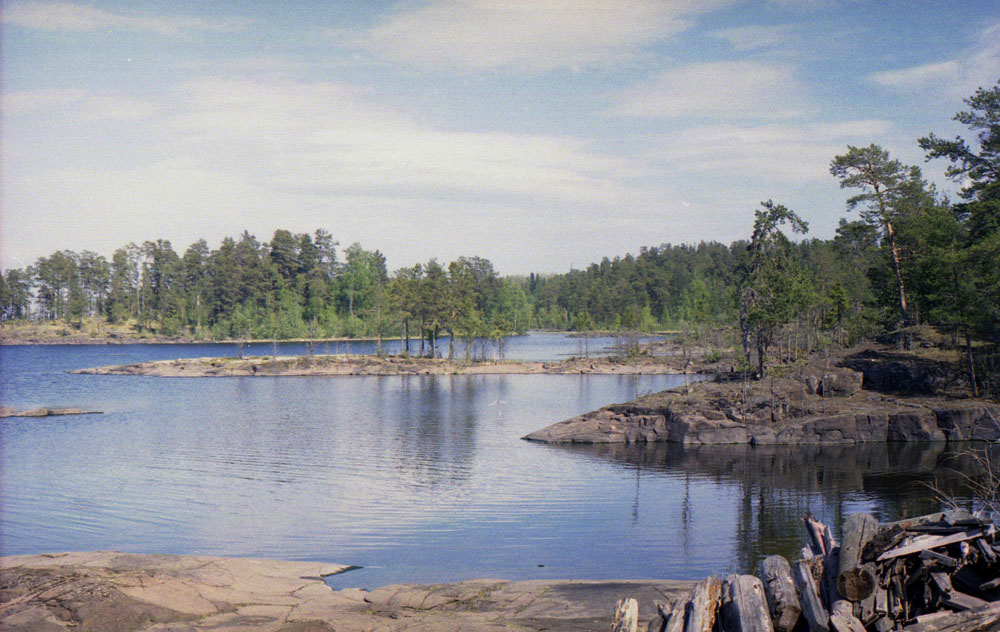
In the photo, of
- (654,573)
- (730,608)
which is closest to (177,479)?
(654,573)

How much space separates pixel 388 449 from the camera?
44031 mm

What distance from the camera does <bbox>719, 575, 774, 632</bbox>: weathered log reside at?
399 inches

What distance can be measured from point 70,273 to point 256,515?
501 ft

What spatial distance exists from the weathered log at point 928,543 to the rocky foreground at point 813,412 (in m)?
33.9

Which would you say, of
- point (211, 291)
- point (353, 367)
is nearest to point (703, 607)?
point (353, 367)

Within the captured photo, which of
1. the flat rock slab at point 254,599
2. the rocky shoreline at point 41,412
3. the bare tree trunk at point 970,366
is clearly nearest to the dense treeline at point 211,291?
the rocky shoreline at point 41,412

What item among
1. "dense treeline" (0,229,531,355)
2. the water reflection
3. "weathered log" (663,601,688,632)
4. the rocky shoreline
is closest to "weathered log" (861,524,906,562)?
"weathered log" (663,601,688,632)

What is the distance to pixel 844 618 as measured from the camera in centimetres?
1016

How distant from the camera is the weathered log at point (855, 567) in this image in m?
10.7

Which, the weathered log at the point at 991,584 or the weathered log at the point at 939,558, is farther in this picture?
the weathered log at the point at 939,558

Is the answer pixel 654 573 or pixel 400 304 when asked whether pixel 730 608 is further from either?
pixel 400 304

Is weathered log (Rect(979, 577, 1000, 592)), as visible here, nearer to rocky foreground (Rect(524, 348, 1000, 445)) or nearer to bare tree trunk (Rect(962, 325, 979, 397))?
rocky foreground (Rect(524, 348, 1000, 445))

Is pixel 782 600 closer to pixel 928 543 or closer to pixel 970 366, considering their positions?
pixel 928 543

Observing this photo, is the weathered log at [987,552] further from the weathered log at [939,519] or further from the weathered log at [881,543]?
the weathered log at [881,543]
